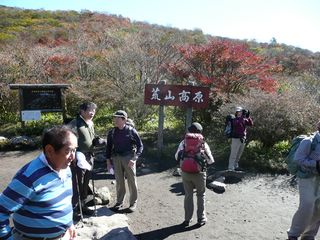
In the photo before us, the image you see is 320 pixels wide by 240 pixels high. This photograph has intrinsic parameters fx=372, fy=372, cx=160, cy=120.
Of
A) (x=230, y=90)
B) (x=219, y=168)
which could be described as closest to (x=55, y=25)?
(x=230, y=90)

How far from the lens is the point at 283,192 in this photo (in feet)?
23.1

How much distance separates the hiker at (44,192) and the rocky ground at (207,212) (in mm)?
2228

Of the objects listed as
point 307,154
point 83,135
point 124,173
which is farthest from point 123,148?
point 307,154

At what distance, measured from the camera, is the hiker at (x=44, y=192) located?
2.21m

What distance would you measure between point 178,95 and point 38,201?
255 inches

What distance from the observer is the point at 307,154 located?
4.27m

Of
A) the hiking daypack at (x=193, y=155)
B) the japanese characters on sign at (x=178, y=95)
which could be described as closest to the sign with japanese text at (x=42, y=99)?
the japanese characters on sign at (x=178, y=95)

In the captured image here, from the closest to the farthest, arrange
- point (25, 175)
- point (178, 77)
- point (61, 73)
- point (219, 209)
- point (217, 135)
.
A: point (25, 175)
point (219, 209)
point (217, 135)
point (178, 77)
point (61, 73)

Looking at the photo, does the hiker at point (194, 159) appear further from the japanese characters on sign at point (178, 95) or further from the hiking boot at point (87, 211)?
the japanese characters on sign at point (178, 95)

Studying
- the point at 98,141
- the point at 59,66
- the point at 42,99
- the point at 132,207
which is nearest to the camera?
the point at 98,141

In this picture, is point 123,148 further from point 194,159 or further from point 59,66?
point 59,66

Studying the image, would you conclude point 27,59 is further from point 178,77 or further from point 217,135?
point 217,135

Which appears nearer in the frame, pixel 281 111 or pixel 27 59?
pixel 281 111

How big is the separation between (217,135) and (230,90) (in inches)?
69.2
